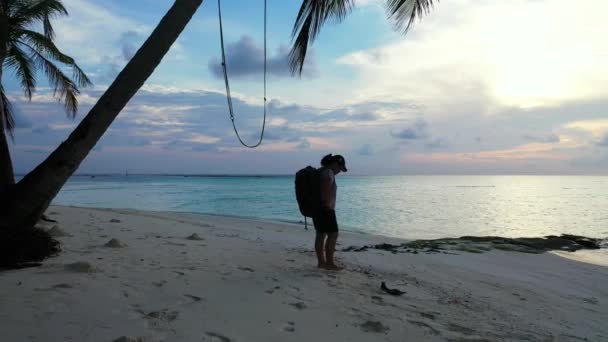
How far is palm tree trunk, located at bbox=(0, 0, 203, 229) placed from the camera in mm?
4266

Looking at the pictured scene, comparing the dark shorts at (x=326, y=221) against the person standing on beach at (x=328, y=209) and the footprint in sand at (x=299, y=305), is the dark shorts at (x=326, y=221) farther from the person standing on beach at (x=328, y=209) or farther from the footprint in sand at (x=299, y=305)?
the footprint in sand at (x=299, y=305)

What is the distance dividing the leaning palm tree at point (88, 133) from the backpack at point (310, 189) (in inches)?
92.1

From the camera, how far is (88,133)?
14.0ft

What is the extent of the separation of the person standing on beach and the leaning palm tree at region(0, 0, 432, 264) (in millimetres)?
2523

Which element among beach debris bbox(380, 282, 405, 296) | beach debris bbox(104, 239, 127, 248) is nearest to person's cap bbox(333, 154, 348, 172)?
beach debris bbox(380, 282, 405, 296)

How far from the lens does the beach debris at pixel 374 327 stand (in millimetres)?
3512

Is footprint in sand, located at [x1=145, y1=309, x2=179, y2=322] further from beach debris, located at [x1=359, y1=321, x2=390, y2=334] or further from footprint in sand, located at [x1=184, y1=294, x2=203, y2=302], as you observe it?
beach debris, located at [x1=359, y1=321, x2=390, y2=334]

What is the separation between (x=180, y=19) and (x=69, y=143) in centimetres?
180

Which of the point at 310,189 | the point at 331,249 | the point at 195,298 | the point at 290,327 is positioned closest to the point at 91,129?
the point at 195,298

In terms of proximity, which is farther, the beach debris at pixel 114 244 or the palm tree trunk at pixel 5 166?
the beach debris at pixel 114 244

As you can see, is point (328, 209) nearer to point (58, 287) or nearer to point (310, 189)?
point (310, 189)

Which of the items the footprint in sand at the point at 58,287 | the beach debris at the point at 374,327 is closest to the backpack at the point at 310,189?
the beach debris at the point at 374,327

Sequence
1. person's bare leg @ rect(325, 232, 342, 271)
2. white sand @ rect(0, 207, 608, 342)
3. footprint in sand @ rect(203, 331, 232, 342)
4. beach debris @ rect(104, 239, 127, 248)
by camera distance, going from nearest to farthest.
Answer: footprint in sand @ rect(203, 331, 232, 342) < white sand @ rect(0, 207, 608, 342) < person's bare leg @ rect(325, 232, 342, 271) < beach debris @ rect(104, 239, 127, 248)

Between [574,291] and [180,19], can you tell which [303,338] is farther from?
[574,291]
